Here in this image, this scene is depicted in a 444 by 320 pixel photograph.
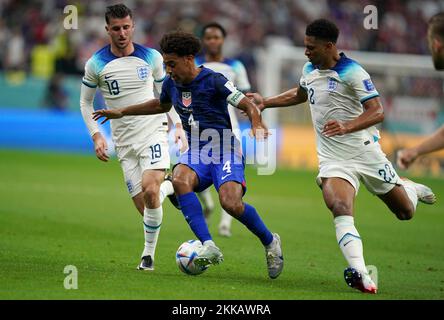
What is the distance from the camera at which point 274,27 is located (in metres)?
31.0

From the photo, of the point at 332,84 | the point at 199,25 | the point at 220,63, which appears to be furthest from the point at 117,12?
the point at 199,25

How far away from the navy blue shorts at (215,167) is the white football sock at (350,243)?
1.13m

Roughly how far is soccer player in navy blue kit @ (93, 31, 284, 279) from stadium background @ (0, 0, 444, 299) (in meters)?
0.59

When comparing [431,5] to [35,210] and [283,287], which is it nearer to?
[35,210]

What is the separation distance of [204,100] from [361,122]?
168cm

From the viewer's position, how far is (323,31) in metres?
8.63

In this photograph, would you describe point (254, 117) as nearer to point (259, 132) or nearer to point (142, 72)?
point (259, 132)

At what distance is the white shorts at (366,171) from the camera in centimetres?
877

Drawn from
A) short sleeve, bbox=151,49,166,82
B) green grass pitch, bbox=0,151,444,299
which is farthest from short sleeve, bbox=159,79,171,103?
green grass pitch, bbox=0,151,444,299

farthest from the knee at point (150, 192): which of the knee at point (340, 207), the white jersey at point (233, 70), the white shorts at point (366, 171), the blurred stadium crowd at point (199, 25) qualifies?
the blurred stadium crowd at point (199, 25)

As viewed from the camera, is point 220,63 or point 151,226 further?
point 220,63

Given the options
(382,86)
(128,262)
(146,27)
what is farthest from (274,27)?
(128,262)

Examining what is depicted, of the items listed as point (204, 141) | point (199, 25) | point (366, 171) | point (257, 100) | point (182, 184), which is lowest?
point (182, 184)

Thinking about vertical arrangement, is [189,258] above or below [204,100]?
below
